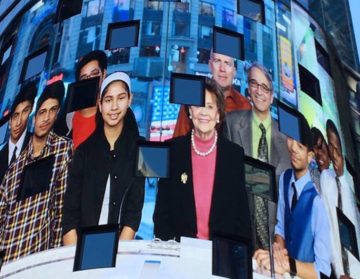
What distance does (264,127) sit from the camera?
24.0m

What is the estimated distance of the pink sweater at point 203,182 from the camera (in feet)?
68.5

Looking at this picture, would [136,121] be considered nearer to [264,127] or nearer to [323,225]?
[264,127]

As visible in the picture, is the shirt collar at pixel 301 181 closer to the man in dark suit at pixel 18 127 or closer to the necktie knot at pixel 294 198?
the necktie knot at pixel 294 198

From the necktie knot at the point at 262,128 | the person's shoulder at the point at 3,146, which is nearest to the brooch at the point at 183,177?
the necktie knot at the point at 262,128

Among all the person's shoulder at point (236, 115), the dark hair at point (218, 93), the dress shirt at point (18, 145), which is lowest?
the dress shirt at point (18, 145)

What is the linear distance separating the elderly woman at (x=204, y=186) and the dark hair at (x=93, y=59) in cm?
351

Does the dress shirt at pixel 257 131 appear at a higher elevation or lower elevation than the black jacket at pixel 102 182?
higher

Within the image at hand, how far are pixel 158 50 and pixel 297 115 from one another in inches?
205

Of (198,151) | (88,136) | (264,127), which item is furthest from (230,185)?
(88,136)

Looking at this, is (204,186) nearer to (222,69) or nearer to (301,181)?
(301,181)

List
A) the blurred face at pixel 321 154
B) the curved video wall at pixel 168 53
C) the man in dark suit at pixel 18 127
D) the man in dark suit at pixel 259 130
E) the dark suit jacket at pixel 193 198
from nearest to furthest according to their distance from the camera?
the dark suit jacket at pixel 193 198 < the man in dark suit at pixel 259 130 < the curved video wall at pixel 168 53 < the man in dark suit at pixel 18 127 < the blurred face at pixel 321 154

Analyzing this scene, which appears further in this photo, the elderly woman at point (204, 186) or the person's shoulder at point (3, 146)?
the person's shoulder at point (3, 146)

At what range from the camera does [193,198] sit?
2134 cm

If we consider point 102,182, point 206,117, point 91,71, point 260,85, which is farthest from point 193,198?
point 91,71
